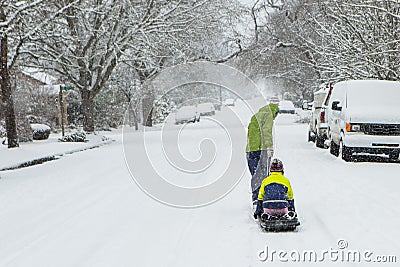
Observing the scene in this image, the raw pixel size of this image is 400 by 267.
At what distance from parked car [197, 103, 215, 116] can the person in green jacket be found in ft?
96.6

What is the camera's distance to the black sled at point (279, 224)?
22.0ft

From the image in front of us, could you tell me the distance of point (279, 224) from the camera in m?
6.71

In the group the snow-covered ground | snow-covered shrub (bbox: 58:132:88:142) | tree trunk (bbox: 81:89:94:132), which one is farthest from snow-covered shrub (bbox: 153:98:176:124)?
the snow-covered ground

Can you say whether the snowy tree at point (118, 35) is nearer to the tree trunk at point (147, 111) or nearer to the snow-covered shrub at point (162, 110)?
the tree trunk at point (147, 111)

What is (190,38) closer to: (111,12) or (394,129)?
(111,12)

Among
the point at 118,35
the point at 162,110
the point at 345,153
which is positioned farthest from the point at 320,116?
the point at 162,110

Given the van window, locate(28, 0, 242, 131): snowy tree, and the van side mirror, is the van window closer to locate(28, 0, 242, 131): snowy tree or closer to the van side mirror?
the van side mirror

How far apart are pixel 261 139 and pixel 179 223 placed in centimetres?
210

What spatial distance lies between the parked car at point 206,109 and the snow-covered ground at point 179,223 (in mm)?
26926

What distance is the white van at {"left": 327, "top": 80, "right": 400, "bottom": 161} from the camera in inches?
528

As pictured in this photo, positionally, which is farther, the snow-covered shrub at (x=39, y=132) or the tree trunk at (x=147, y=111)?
the tree trunk at (x=147, y=111)

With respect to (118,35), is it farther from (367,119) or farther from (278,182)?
(278,182)

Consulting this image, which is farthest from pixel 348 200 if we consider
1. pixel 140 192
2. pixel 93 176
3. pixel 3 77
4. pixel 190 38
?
pixel 190 38

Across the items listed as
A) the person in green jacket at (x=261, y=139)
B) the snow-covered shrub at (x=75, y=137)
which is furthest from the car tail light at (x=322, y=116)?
the snow-covered shrub at (x=75, y=137)
